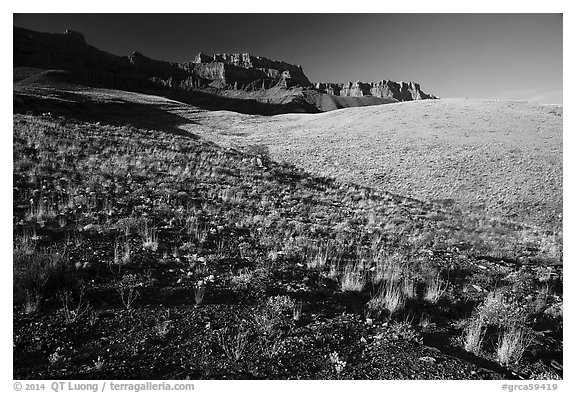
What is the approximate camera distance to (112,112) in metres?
37.3

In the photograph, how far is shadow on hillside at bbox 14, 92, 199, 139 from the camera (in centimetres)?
2725

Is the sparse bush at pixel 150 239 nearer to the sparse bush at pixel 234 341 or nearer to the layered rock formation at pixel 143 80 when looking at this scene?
the sparse bush at pixel 234 341

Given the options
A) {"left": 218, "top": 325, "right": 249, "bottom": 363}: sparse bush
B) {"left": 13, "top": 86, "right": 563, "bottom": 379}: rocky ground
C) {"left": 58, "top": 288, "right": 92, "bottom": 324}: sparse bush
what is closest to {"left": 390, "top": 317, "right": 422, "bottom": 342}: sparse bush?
{"left": 13, "top": 86, "right": 563, "bottom": 379}: rocky ground

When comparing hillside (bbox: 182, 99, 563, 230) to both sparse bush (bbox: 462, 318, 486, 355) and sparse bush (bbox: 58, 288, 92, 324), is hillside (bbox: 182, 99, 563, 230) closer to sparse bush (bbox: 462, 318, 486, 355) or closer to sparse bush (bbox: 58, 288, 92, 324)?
sparse bush (bbox: 462, 318, 486, 355)

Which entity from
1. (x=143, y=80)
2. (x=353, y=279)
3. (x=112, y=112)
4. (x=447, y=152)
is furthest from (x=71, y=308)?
(x=143, y=80)

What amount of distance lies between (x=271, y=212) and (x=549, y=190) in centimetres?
1280

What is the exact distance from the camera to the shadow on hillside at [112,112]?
27250 mm

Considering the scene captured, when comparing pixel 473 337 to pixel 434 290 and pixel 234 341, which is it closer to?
pixel 434 290

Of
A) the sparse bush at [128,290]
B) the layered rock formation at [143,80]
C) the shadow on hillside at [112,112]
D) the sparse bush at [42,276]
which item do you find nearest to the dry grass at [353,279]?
the sparse bush at [128,290]

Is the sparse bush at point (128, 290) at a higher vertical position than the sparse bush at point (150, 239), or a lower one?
lower

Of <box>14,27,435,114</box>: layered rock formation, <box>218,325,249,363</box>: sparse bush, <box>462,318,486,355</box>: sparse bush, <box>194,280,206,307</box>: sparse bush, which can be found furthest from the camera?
<box>14,27,435,114</box>: layered rock formation

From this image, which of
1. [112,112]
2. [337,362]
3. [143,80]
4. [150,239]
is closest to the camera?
[337,362]

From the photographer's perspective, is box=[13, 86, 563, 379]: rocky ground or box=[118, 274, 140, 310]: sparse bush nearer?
box=[13, 86, 563, 379]: rocky ground
